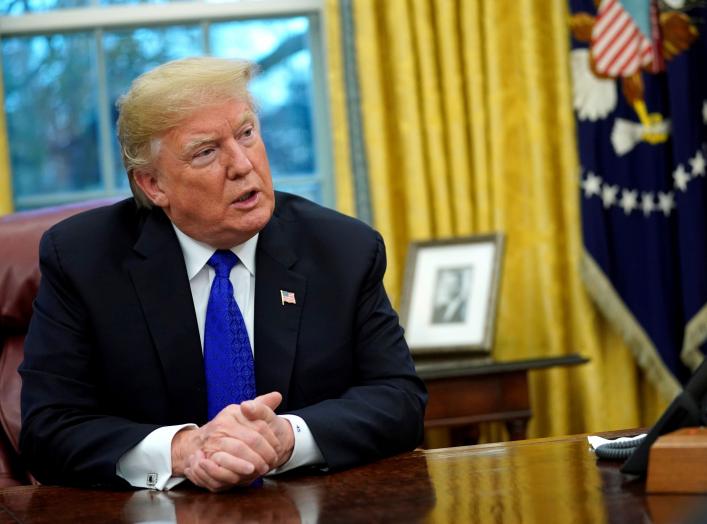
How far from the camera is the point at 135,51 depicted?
3.99 metres

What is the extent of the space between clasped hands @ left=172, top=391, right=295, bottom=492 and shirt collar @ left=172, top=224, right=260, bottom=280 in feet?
1.31

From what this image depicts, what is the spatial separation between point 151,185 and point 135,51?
194 centimetres

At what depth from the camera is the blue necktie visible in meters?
2.01

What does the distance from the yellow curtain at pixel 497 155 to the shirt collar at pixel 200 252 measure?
1.60 metres

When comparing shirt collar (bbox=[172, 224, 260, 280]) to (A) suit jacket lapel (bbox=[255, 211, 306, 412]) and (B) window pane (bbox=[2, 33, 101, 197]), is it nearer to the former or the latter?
(A) suit jacket lapel (bbox=[255, 211, 306, 412])

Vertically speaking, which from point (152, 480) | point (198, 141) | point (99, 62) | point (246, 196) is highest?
point (99, 62)

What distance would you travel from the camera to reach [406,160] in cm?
372

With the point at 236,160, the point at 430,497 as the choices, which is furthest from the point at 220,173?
the point at 430,497

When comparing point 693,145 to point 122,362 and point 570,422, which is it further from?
point 122,362

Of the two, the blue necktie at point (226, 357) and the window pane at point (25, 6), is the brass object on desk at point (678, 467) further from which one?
the window pane at point (25, 6)

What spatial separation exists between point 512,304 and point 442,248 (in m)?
0.35

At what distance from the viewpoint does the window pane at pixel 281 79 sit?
4.02 metres

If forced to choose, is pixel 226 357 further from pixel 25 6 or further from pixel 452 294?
pixel 25 6

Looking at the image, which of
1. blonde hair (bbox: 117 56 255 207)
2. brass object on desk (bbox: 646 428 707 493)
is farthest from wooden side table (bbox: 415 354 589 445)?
brass object on desk (bbox: 646 428 707 493)
